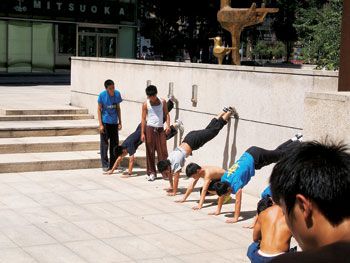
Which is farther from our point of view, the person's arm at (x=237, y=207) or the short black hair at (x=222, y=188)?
the person's arm at (x=237, y=207)

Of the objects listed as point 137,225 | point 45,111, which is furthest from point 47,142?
point 137,225

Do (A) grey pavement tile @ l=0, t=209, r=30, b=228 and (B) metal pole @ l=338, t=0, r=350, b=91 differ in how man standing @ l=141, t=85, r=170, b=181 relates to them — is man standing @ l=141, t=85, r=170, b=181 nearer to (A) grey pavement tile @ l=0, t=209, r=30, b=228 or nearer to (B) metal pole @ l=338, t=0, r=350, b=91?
(A) grey pavement tile @ l=0, t=209, r=30, b=228

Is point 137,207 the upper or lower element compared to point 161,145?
lower

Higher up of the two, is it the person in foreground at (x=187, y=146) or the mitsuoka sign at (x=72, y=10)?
the mitsuoka sign at (x=72, y=10)

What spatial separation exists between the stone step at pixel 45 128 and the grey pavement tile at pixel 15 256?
7179 millimetres

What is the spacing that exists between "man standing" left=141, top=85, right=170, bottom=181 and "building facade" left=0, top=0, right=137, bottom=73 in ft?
82.7

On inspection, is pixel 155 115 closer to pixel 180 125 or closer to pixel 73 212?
pixel 180 125

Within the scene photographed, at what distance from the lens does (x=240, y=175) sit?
9555mm

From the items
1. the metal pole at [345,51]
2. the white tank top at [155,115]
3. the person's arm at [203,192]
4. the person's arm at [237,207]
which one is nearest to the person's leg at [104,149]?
the white tank top at [155,115]

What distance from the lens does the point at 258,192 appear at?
1153 centimetres

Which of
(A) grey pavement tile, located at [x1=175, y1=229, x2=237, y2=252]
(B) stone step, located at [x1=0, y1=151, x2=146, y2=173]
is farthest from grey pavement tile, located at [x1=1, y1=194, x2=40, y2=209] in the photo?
(A) grey pavement tile, located at [x1=175, y1=229, x2=237, y2=252]

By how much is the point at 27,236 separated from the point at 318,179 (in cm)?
697

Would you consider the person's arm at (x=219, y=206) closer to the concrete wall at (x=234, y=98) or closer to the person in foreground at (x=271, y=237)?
the concrete wall at (x=234, y=98)

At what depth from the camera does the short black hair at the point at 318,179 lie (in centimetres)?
199
